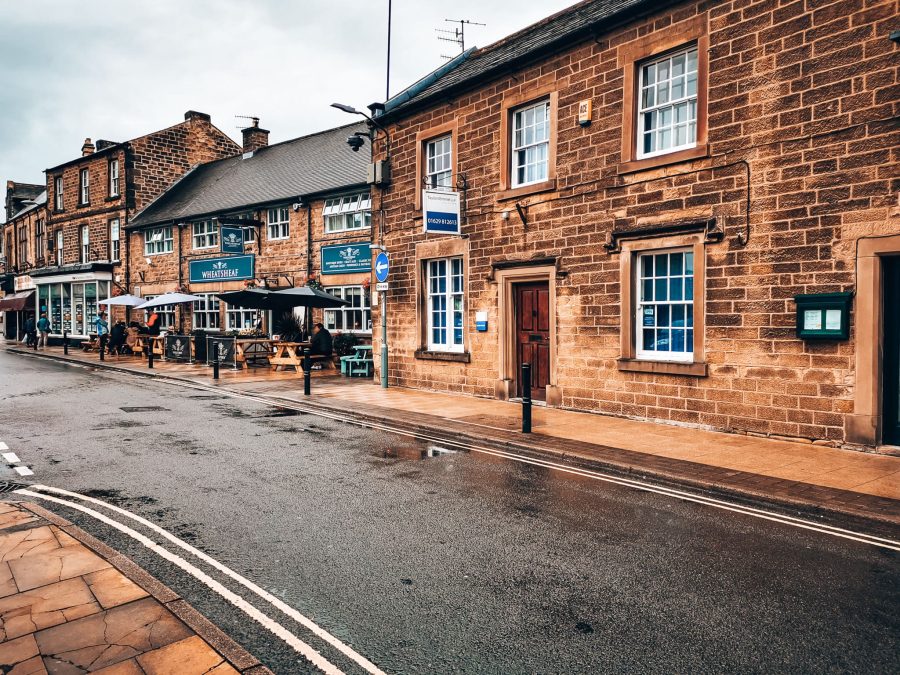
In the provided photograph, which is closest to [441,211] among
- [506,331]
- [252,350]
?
[506,331]

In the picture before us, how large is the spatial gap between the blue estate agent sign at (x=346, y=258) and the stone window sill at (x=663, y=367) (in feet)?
40.3

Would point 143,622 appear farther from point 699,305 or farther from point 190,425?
point 699,305

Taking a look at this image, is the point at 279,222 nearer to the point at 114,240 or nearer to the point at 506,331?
the point at 114,240

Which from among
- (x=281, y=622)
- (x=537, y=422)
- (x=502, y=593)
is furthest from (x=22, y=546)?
(x=537, y=422)

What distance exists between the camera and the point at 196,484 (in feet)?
23.0

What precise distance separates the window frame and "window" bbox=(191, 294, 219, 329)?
859 inches

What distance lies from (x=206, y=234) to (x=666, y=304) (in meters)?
23.7

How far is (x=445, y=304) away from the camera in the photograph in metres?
15.1

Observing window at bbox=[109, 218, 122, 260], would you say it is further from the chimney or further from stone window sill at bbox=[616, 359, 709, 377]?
stone window sill at bbox=[616, 359, 709, 377]

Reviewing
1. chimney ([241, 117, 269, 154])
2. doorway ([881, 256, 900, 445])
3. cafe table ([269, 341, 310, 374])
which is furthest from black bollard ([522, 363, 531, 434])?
chimney ([241, 117, 269, 154])

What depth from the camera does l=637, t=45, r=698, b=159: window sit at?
10.3 metres

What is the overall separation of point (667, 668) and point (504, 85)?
1198cm

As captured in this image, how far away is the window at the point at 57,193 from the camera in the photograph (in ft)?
126

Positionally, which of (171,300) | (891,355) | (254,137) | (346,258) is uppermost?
(254,137)
